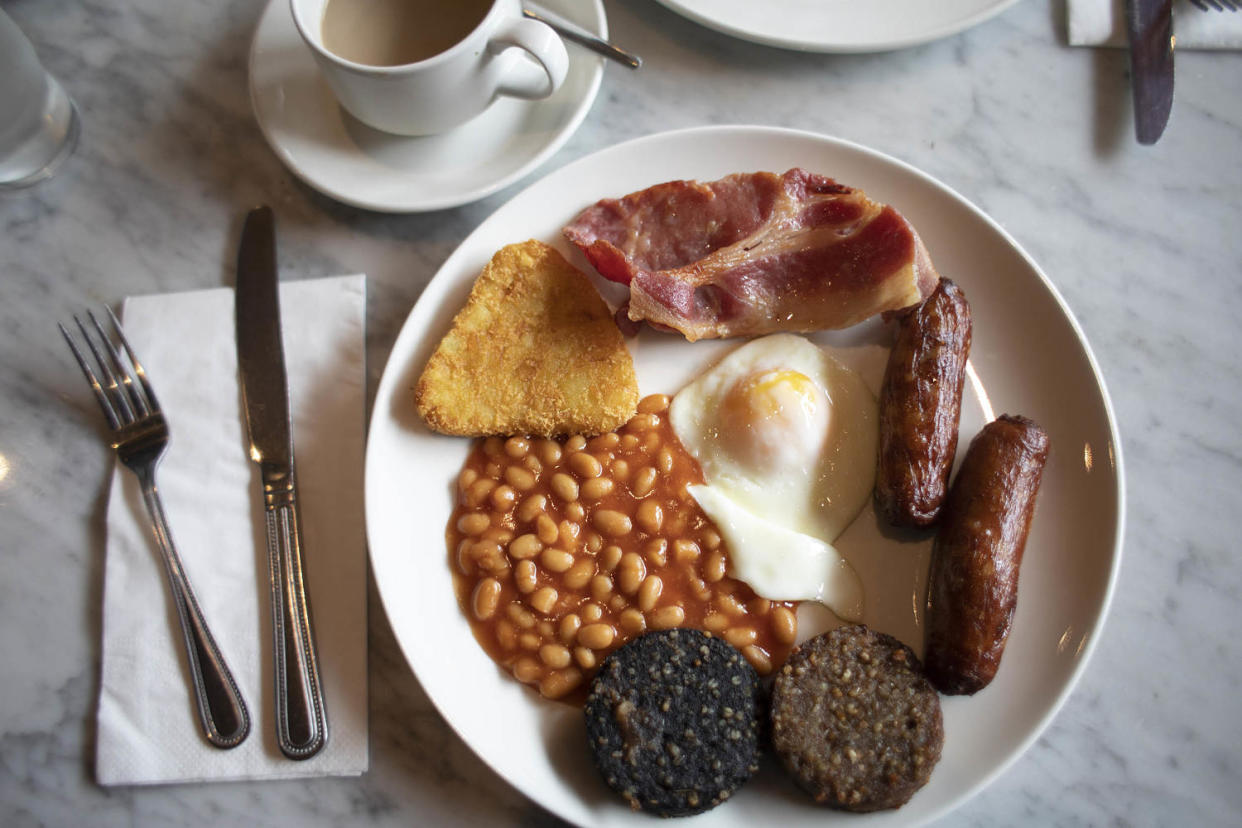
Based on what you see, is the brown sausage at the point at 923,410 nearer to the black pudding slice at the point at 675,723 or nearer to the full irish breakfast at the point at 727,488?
the full irish breakfast at the point at 727,488

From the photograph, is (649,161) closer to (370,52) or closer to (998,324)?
(370,52)

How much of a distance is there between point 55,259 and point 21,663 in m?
0.95

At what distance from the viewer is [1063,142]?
2.04m

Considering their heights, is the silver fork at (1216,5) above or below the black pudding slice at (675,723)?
above

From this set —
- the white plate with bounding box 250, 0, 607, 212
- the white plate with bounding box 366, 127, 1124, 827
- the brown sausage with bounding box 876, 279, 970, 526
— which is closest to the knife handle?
the white plate with bounding box 366, 127, 1124, 827

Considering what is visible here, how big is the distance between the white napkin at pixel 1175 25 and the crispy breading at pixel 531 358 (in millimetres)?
1423

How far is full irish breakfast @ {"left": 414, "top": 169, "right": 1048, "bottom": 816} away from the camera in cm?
153

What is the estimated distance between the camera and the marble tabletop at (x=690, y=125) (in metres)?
1.75

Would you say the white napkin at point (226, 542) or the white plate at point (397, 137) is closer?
the white napkin at point (226, 542)

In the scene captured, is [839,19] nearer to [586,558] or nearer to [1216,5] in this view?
[1216,5]

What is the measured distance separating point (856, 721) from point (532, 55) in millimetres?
1439

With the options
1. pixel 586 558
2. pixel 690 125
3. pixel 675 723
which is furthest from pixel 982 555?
pixel 690 125

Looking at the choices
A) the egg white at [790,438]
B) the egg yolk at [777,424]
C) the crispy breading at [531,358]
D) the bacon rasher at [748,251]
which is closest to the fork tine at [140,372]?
the crispy breading at [531,358]

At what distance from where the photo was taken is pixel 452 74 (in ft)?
5.38
